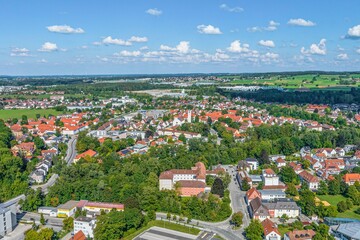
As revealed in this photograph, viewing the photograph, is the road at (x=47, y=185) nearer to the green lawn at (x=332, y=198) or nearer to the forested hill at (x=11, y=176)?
the forested hill at (x=11, y=176)

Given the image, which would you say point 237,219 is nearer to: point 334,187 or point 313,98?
point 334,187

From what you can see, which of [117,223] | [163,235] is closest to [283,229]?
[163,235]

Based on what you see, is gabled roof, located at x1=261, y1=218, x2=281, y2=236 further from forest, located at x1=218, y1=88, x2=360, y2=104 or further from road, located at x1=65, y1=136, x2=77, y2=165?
forest, located at x1=218, y1=88, x2=360, y2=104

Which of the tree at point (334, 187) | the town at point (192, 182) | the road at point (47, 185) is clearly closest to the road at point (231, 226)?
the town at point (192, 182)

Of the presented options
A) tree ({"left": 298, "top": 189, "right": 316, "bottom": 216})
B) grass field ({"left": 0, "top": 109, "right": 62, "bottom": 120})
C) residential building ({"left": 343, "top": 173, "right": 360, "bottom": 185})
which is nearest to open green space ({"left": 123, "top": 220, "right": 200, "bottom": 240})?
tree ({"left": 298, "top": 189, "right": 316, "bottom": 216})

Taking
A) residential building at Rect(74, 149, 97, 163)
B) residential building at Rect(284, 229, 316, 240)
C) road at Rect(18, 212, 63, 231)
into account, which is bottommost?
road at Rect(18, 212, 63, 231)

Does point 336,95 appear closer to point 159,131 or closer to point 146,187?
point 159,131
